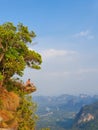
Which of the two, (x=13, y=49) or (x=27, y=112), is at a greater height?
(x=13, y=49)

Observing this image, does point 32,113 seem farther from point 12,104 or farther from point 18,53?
point 18,53

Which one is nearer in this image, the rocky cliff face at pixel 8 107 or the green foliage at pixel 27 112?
the rocky cliff face at pixel 8 107

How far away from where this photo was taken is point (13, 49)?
4819 centimetres

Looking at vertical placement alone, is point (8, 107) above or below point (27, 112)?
below

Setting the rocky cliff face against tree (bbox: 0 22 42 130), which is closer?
the rocky cliff face

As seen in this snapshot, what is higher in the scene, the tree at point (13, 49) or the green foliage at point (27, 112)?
the tree at point (13, 49)

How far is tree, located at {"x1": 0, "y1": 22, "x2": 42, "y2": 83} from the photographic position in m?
47.0

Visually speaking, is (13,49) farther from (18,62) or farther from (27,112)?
(27,112)

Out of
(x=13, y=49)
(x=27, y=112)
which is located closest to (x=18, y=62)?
(x=13, y=49)

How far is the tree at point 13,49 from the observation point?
47031 millimetres

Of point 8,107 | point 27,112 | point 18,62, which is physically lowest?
point 8,107

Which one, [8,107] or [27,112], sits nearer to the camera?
[8,107]

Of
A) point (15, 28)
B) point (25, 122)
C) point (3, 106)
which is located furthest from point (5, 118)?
point (15, 28)

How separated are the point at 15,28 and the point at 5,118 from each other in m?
14.0
